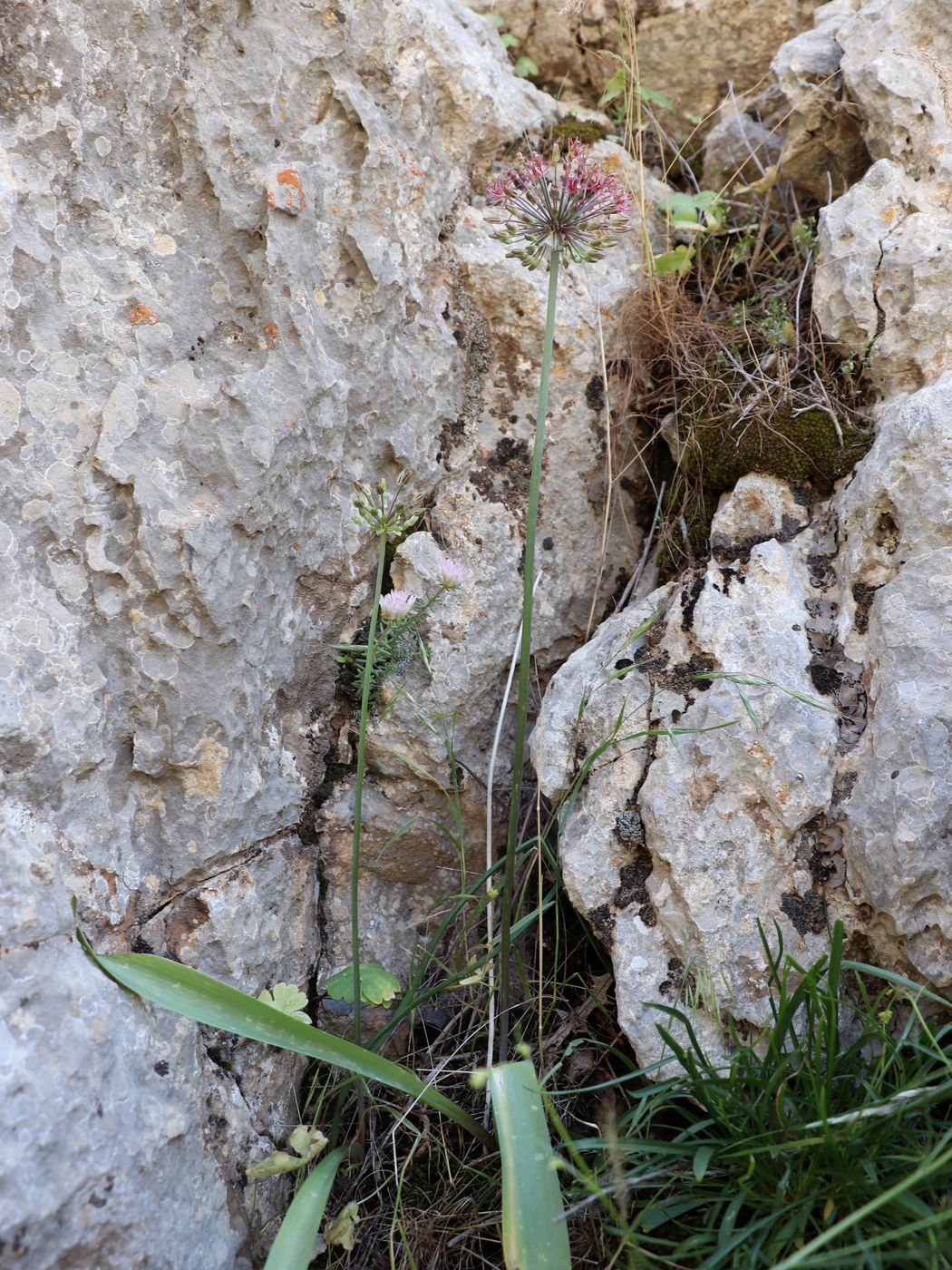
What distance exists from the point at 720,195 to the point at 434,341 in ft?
3.00

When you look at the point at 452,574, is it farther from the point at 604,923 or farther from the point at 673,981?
the point at 673,981

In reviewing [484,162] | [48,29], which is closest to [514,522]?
[484,162]

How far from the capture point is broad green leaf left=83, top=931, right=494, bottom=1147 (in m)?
1.35

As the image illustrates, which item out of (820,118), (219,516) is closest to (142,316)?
(219,516)

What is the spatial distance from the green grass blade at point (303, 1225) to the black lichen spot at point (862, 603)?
52.4 inches

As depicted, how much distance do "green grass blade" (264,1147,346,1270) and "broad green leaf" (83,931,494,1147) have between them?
0.64 feet

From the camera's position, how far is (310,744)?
1.89 m

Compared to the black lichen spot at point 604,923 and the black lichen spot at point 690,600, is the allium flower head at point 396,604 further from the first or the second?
the black lichen spot at point 604,923

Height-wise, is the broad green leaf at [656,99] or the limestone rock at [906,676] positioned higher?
the broad green leaf at [656,99]

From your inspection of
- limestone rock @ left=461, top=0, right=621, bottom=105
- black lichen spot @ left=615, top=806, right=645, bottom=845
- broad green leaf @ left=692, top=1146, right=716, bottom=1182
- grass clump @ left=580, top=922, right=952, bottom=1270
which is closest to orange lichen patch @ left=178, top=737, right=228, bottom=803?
black lichen spot @ left=615, top=806, right=645, bottom=845

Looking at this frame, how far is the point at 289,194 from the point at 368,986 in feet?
5.03

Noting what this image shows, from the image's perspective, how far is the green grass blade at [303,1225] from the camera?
1330 mm

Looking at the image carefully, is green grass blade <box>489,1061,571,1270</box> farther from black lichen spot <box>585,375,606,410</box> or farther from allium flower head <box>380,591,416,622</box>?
black lichen spot <box>585,375,606,410</box>

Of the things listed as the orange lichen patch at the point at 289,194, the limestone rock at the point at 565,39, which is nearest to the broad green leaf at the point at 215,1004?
the orange lichen patch at the point at 289,194
